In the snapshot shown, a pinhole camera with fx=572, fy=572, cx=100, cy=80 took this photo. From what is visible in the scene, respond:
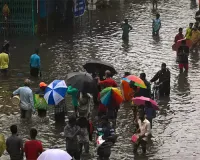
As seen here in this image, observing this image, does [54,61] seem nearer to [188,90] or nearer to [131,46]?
[131,46]

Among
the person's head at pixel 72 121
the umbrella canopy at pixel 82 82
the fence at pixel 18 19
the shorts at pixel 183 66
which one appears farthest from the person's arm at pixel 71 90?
the fence at pixel 18 19

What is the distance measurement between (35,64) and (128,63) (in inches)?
170

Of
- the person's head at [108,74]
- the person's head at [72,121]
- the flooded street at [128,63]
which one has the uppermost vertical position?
the person's head at [108,74]

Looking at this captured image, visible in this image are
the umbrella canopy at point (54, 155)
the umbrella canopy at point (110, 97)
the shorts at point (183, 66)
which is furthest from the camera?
the shorts at point (183, 66)

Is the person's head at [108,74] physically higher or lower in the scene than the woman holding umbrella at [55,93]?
higher

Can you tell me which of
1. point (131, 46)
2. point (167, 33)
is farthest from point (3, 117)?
point (167, 33)

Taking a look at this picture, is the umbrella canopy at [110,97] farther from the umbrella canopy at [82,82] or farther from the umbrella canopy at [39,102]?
the umbrella canopy at [39,102]

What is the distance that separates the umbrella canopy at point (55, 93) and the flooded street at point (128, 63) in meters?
0.93

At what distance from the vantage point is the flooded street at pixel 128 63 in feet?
48.2

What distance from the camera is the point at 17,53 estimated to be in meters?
24.5

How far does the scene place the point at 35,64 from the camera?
65.4 ft

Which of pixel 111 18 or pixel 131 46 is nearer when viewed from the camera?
pixel 131 46

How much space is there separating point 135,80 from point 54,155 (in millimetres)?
6221

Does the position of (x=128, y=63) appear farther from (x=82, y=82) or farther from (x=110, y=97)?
(x=110, y=97)
